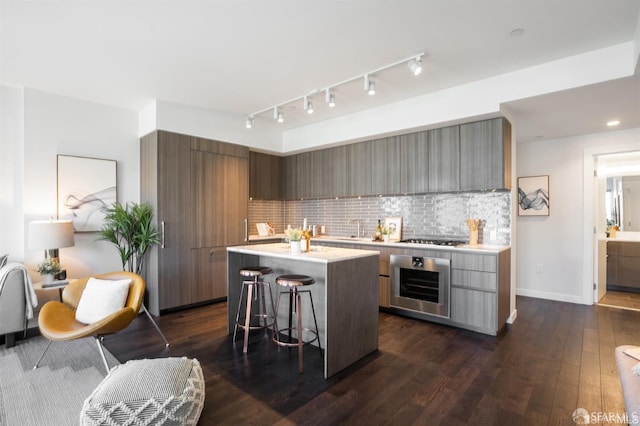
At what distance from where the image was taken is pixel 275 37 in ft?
A: 9.11

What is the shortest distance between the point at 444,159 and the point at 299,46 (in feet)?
7.58

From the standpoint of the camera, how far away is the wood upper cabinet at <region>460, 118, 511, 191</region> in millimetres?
3691

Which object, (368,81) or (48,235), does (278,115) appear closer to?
(368,81)

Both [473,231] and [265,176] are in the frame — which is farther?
[265,176]

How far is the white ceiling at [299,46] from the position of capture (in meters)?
2.40

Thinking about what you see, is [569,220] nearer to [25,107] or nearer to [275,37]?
[275,37]

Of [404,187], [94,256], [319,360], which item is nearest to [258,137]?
[404,187]

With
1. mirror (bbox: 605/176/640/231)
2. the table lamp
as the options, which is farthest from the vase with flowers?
mirror (bbox: 605/176/640/231)

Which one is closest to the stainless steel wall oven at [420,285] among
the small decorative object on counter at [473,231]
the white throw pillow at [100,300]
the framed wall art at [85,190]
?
the small decorative object on counter at [473,231]

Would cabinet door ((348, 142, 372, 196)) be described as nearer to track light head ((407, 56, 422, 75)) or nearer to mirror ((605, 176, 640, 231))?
track light head ((407, 56, 422, 75))

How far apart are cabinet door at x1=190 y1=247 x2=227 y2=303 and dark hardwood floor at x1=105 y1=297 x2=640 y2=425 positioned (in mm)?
716

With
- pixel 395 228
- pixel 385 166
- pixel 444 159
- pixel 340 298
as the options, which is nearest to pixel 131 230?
pixel 340 298

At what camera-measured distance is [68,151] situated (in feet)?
13.5

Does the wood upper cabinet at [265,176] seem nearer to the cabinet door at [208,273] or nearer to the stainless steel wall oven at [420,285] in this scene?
the cabinet door at [208,273]
